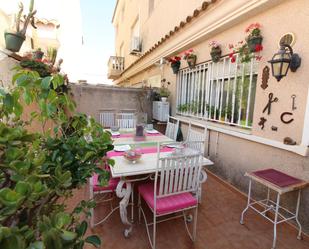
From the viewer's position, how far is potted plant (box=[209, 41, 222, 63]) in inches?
123

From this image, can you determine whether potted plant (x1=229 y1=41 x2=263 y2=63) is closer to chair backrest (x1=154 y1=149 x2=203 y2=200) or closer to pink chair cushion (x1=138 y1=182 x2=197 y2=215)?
chair backrest (x1=154 y1=149 x2=203 y2=200)

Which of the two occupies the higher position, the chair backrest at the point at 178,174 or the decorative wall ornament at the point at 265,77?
the decorative wall ornament at the point at 265,77

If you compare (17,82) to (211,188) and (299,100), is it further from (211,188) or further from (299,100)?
(211,188)

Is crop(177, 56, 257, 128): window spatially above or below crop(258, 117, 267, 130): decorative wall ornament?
above

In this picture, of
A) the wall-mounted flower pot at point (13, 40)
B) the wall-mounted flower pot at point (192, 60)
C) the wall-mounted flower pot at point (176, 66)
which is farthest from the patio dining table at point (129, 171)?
the wall-mounted flower pot at point (176, 66)

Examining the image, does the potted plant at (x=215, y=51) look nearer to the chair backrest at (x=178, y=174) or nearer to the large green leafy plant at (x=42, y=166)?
the chair backrest at (x=178, y=174)

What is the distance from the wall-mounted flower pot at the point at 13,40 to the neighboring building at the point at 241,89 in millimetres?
2934

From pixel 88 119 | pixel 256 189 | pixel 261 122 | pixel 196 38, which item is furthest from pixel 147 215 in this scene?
pixel 196 38

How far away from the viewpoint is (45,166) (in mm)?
636

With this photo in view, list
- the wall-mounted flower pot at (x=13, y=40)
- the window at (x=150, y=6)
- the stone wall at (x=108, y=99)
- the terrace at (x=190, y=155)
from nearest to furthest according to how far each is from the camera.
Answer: the terrace at (x=190, y=155), the wall-mounted flower pot at (x=13, y=40), the stone wall at (x=108, y=99), the window at (x=150, y=6)

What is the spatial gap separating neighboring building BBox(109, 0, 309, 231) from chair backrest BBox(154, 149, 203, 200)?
1.17 metres

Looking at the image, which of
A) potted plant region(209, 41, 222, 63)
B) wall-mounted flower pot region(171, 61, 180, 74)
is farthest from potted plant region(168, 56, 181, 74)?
potted plant region(209, 41, 222, 63)

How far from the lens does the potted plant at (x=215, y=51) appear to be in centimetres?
312

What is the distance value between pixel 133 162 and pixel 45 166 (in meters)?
1.35
